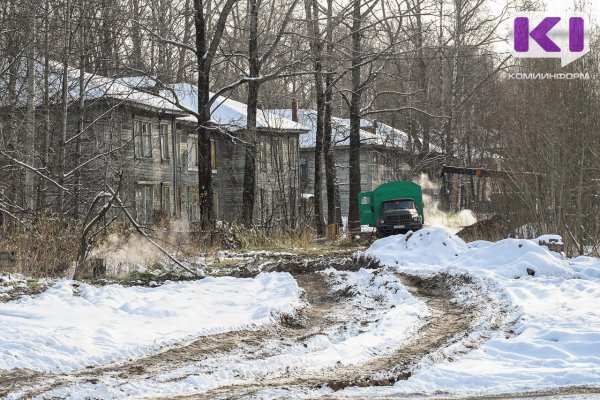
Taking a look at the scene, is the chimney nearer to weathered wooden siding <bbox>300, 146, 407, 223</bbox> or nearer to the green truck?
weathered wooden siding <bbox>300, 146, 407, 223</bbox>

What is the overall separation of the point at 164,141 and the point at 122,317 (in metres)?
30.1

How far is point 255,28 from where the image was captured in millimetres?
28000

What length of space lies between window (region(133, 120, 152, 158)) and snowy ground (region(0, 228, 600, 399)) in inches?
891

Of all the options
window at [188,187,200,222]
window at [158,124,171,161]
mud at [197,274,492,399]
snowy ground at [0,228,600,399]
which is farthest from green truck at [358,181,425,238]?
mud at [197,274,492,399]

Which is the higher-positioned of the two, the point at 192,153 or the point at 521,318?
the point at 192,153

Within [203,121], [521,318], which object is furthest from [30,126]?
[521,318]

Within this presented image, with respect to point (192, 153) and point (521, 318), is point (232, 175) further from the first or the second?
point (521, 318)

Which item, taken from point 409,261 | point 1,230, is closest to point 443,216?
point 409,261

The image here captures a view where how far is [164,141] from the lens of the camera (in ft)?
135

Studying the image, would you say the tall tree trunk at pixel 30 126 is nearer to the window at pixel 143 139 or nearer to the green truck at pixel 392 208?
the window at pixel 143 139

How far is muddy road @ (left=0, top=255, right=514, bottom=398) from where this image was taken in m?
7.70

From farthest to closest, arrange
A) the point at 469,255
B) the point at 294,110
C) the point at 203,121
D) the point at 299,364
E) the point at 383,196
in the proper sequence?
the point at 294,110, the point at 383,196, the point at 203,121, the point at 469,255, the point at 299,364

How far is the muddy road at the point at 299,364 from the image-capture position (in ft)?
25.2

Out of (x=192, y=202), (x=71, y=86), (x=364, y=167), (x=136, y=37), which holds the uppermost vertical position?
(x=136, y=37)
